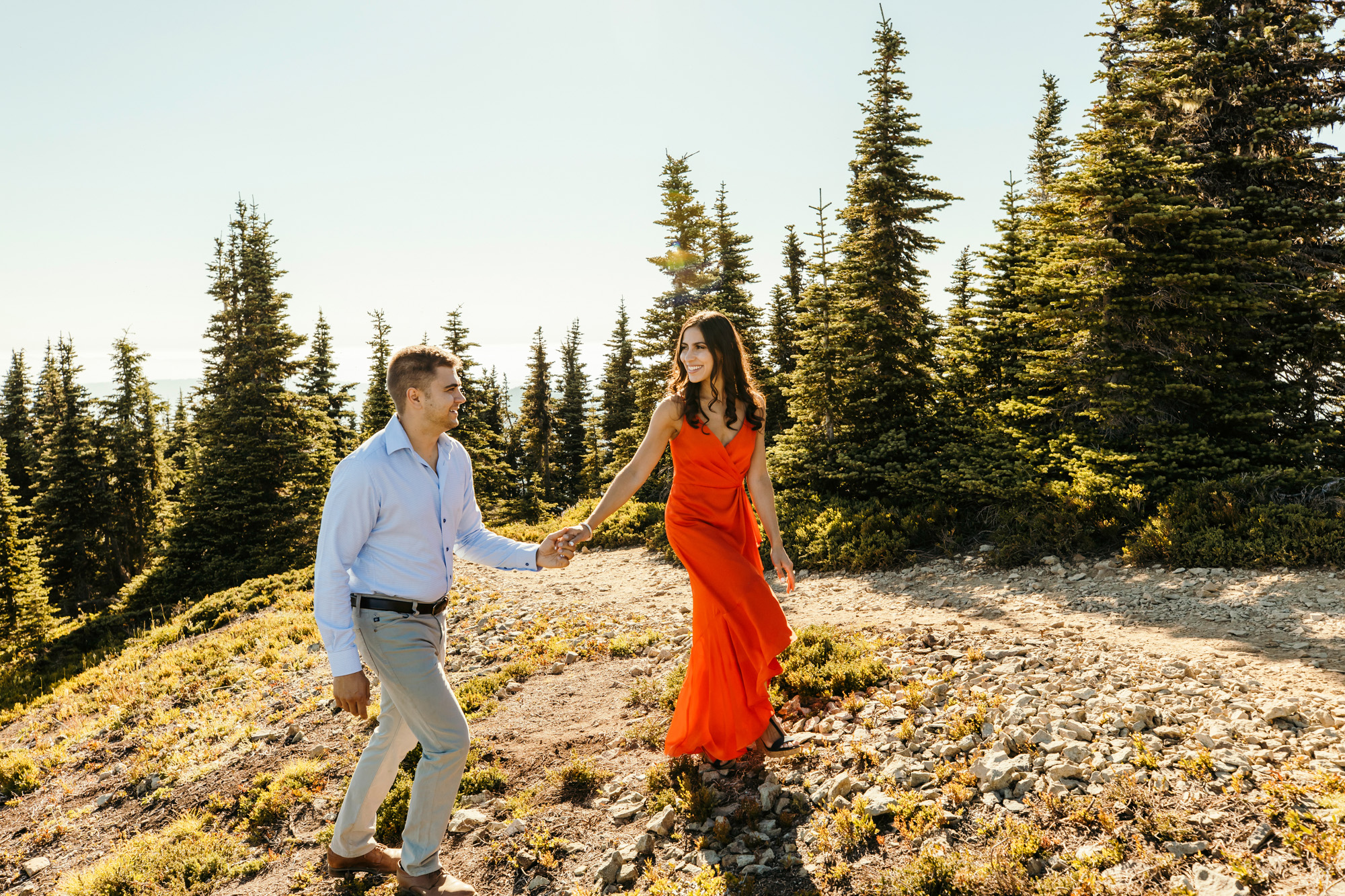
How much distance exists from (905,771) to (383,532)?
3686 mm

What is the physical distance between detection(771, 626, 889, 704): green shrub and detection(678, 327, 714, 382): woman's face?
2.95m

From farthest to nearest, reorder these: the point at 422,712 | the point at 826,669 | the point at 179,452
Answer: the point at 179,452
the point at 826,669
the point at 422,712

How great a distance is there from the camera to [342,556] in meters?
3.44

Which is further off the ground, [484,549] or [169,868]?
[484,549]

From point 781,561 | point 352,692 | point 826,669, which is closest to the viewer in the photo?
point 352,692

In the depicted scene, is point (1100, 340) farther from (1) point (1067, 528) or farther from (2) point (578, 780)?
(2) point (578, 780)

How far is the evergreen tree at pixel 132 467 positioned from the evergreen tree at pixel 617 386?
2594 centimetres

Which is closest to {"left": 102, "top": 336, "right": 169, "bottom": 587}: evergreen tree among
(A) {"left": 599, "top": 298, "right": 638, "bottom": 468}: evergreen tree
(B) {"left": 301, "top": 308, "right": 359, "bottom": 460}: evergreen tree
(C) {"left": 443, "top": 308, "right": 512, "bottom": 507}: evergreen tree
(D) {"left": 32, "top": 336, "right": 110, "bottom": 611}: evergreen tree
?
(D) {"left": 32, "top": 336, "right": 110, "bottom": 611}: evergreen tree

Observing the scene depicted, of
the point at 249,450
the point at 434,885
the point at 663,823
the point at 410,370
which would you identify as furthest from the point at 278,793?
the point at 249,450

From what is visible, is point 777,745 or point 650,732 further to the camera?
point 650,732

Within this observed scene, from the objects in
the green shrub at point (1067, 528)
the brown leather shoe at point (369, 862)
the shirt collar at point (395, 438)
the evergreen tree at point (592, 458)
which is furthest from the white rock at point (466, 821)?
the evergreen tree at point (592, 458)

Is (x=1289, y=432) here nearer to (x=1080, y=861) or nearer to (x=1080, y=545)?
(x=1080, y=545)

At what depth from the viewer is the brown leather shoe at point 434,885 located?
372cm

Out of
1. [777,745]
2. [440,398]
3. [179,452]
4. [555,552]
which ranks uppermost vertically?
[179,452]
